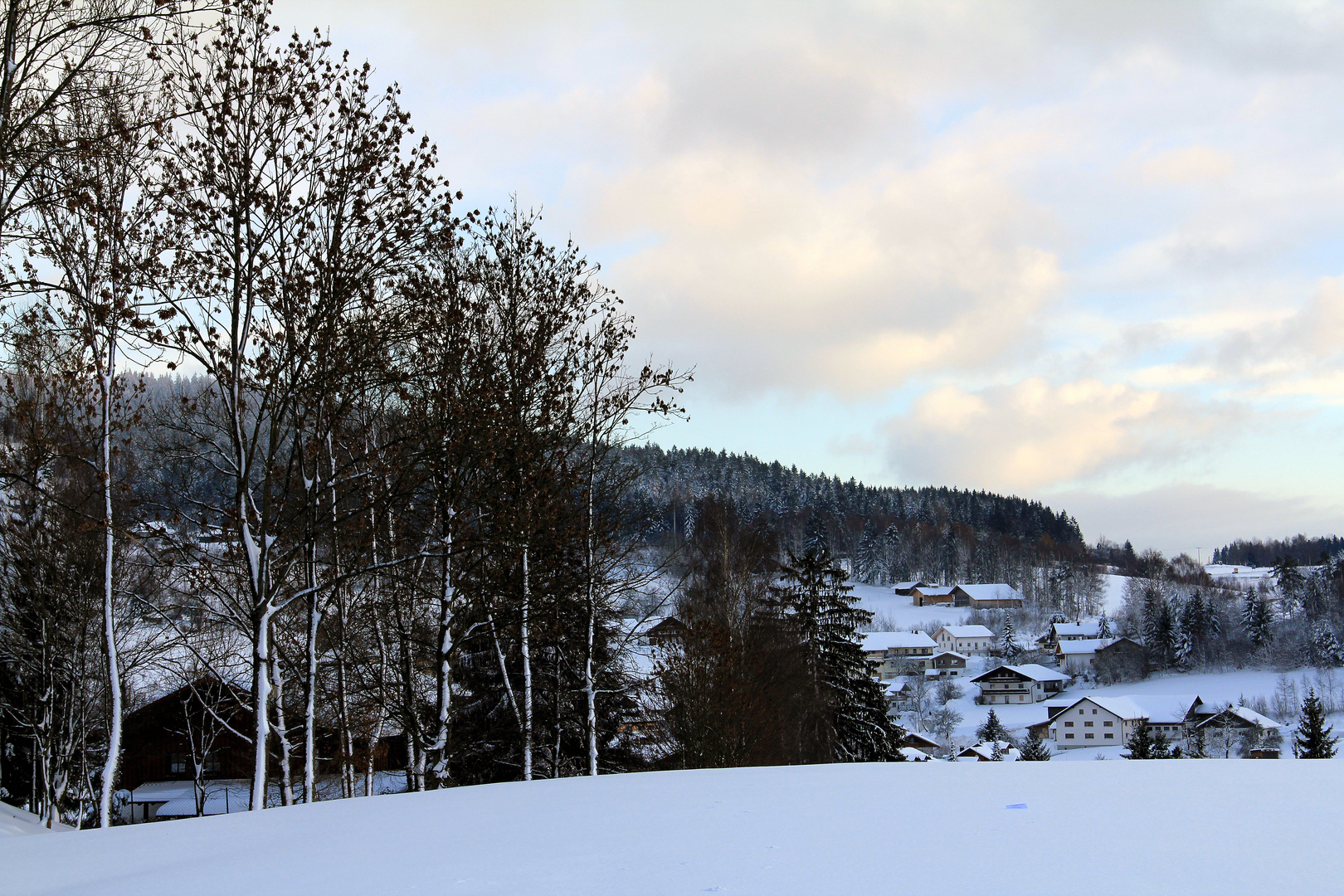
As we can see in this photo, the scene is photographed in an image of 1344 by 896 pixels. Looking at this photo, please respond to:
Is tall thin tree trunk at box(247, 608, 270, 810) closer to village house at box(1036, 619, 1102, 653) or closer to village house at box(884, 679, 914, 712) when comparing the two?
village house at box(884, 679, 914, 712)

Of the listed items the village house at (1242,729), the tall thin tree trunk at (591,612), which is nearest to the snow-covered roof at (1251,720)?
the village house at (1242,729)

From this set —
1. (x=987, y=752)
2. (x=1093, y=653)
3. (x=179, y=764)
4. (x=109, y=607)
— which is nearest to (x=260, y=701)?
(x=109, y=607)

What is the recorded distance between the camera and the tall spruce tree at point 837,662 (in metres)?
24.8

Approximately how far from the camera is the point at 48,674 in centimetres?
1700

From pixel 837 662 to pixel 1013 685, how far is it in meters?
57.3

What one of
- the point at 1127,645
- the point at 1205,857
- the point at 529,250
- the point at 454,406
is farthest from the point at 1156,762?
the point at 1127,645

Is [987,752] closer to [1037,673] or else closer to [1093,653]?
[1037,673]

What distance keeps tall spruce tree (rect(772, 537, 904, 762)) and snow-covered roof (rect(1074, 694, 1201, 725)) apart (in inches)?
1512

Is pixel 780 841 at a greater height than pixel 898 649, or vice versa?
pixel 780 841

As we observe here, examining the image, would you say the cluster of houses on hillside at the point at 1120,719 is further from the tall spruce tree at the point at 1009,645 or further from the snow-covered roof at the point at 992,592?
the snow-covered roof at the point at 992,592

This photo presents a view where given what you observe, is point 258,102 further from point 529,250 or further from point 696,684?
point 696,684

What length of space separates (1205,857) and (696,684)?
14188mm

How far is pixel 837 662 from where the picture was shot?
25.6 metres

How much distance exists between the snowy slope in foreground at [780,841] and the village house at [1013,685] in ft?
243
